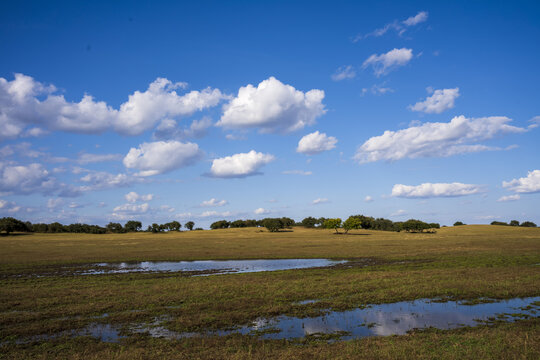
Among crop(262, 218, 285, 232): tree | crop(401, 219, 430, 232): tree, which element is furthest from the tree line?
crop(401, 219, 430, 232): tree

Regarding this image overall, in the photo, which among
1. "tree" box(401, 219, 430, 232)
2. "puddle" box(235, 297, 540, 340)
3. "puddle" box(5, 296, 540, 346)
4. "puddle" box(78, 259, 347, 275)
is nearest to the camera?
"puddle" box(5, 296, 540, 346)

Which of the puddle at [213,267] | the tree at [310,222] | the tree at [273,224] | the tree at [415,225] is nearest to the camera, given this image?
the puddle at [213,267]

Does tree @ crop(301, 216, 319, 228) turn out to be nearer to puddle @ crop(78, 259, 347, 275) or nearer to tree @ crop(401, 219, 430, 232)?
tree @ crop(401, 219, 430, 232)

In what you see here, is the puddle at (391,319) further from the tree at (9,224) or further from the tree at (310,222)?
the tree at (9,224)

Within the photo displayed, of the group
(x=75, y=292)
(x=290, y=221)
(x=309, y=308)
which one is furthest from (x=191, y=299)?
(x=290, y=221)

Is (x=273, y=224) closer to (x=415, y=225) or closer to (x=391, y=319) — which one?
(x=415, y=225)

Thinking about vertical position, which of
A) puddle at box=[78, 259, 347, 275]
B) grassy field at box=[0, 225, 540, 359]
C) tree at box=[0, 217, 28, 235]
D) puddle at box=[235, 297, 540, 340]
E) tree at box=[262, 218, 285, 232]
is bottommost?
puddle at box=[78, 259, 347, 275]

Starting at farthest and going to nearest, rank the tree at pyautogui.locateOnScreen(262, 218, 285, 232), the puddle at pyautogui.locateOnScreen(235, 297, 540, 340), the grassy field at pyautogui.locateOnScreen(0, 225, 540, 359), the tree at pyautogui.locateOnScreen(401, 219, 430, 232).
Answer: the tree at pyautogui.locateOnScreen(262, 218, 285, 232) < the tree at pyautogui.locateOnScreen(401, 219, 430, 232) < the puddle at pyautogui.locateOnScreen(235, 297, 540, 340) < the grassy field at pyautogui.locateOnScreen(0, 225, 540, 359)

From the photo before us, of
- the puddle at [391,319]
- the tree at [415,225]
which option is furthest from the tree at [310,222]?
the puddle at [391,319]

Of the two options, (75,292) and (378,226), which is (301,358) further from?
(378,226)

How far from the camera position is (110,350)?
1427 cm

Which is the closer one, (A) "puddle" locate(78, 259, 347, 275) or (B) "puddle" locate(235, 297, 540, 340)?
(B) "puddle" locate(235, 297, 540, 340)

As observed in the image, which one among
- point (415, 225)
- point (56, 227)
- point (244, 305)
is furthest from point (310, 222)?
point (244, 305)

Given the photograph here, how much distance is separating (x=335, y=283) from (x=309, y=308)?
845 cm
